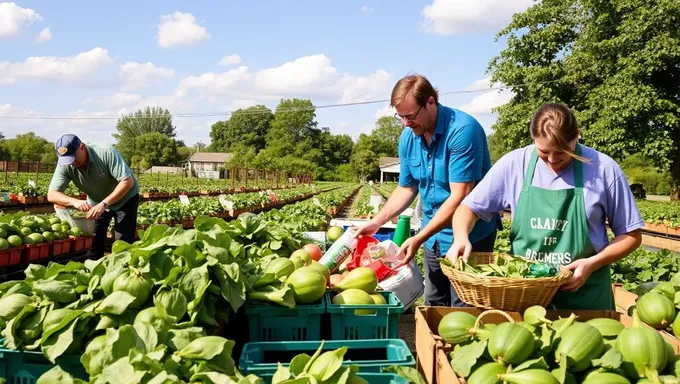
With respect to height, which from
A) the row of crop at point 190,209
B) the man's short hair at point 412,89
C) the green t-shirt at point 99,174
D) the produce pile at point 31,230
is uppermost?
the man's short hair at point 412,89

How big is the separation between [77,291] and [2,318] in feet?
0.97

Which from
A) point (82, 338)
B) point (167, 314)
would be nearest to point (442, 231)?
point (167, 314)

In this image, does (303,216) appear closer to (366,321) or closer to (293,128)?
(366,321)

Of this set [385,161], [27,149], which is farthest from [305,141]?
[27,149]

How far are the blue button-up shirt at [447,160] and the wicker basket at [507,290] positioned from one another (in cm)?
105

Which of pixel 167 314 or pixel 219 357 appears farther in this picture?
pixel 167 314

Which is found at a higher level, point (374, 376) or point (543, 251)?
point (543, 251)

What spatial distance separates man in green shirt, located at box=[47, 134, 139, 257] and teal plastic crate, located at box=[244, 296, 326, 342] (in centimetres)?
349

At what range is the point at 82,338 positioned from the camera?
7.02 ft

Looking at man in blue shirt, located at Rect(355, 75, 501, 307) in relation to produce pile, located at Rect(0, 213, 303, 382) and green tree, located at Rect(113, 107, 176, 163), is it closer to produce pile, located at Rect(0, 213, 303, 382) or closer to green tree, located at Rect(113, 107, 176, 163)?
produce pile, located at Rect(0, 213, 303, 382)

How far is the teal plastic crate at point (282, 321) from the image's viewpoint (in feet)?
8.39

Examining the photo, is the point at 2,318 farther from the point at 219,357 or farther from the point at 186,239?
the point at 219,357

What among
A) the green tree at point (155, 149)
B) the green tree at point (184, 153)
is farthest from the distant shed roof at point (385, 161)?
the green tree at point (184, 153)

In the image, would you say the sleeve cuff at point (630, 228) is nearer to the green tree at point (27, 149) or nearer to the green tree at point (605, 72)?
the green tree at point (605, 72)
